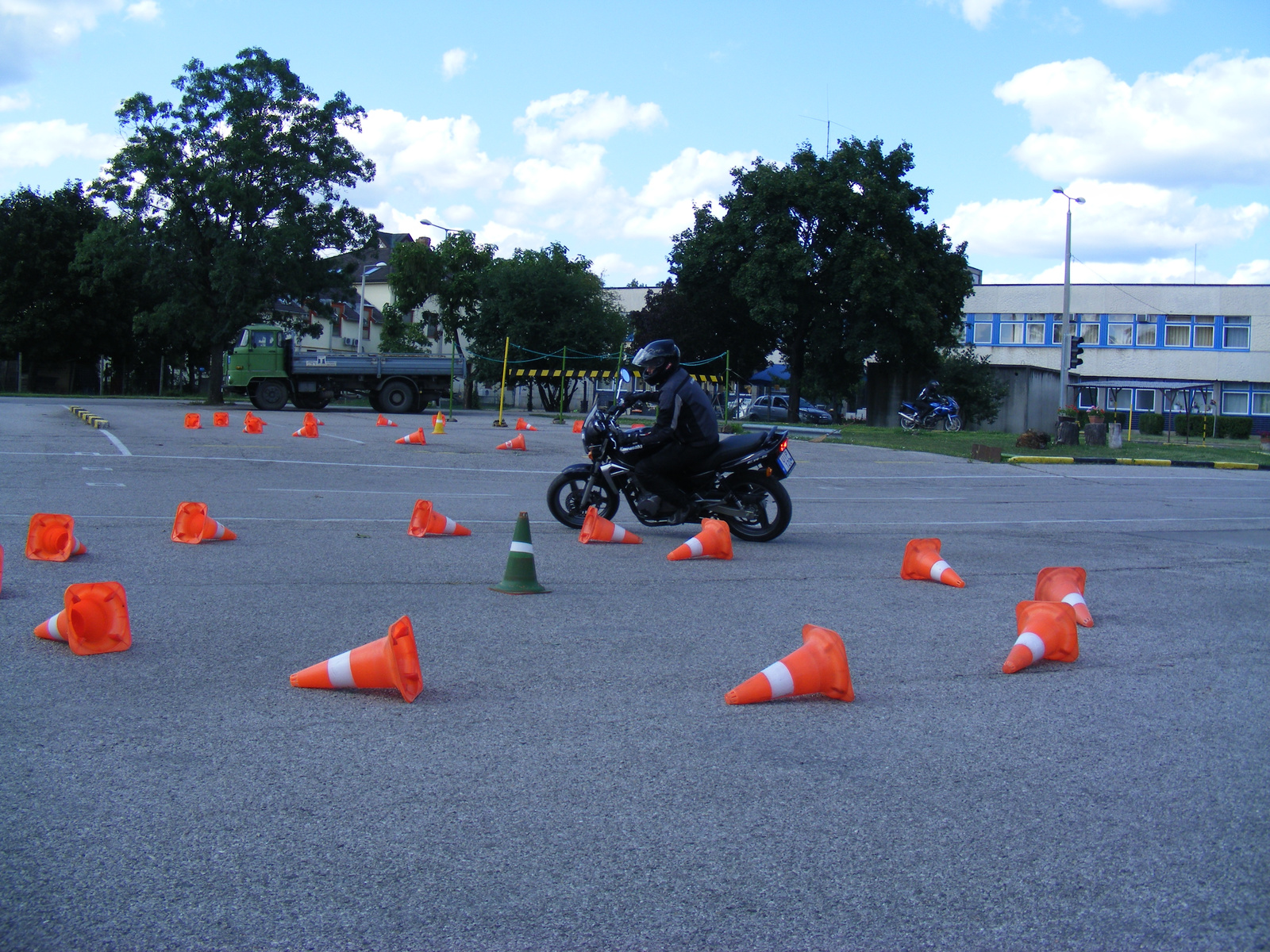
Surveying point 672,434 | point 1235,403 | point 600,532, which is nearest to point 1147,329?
point 1235,403

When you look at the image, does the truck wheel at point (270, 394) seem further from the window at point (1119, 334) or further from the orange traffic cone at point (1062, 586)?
the window at point (1119, 334)

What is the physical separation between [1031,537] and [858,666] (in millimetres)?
6191

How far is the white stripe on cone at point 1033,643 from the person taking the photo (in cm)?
562

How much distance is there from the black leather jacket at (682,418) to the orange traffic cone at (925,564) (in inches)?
93.0

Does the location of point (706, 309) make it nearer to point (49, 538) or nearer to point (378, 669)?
point (49, 538)

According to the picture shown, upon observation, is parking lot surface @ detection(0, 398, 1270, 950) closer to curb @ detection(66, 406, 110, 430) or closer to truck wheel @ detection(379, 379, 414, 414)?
curb @ detection(66, 406, 110, 430)

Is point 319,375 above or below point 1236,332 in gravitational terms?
below

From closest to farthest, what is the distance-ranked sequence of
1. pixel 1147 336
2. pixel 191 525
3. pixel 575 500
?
pixel 191 525, pixel 575 500, pixel 1147 336

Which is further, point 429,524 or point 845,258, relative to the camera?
point 845,258

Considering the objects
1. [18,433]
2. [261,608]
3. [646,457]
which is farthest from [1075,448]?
[261,608]

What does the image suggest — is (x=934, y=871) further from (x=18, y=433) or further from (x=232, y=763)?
(x=18, y=433)

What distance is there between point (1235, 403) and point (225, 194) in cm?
5362

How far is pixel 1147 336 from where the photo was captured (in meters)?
63.7

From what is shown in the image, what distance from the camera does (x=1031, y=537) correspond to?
11.0 meters
